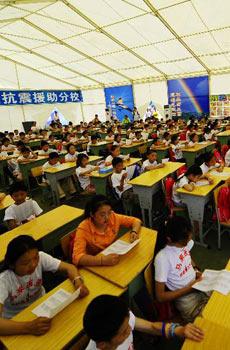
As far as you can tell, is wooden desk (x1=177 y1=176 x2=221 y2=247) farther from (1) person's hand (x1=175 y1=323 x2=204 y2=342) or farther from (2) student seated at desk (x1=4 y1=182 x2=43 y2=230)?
(1) person's hand (x1=175 y1=323 x2=204 y2=342)

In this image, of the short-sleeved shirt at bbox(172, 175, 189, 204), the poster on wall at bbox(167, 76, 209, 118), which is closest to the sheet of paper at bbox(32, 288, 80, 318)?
the short-sleeved shirt at bbox(172, 175, 189, 204)

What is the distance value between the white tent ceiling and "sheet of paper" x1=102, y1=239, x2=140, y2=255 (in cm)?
782

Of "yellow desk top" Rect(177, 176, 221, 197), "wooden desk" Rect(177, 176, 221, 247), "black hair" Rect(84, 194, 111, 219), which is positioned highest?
"black hair" Rect(84, 194, 111, 219)

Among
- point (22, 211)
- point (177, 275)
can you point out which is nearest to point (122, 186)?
point (22, 211)

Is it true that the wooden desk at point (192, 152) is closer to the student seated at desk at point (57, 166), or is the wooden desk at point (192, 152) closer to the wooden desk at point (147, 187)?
the wooden desk at point (147, 187)

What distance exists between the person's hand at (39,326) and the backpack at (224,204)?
252 centimetres

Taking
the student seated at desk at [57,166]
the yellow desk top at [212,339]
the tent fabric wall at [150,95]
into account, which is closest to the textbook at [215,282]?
the yellow desk top at [212,339]

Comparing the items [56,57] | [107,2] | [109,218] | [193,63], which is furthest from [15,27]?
[109,218]

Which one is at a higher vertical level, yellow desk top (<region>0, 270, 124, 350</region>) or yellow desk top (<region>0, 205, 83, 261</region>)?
yellow desk top (<region>0, 205, 83, 261</region>)

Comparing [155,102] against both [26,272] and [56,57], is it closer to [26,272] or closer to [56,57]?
[56,57]

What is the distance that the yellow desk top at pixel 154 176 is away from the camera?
445 cm

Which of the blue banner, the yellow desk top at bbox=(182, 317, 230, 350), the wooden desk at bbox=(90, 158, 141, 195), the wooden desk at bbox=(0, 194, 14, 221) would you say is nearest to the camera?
the yellow desk top at bbox=(182, 317, 230, 350)

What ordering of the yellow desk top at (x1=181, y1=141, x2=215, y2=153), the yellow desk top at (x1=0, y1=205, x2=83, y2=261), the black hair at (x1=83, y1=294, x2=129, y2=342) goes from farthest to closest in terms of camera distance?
the yellow desk top at (x1=181, y1=141, x2=215, y2=153) → the yellow desk top at (x1=0, y1=205, x2=83, y2=261) → the black hair at (x1=83, y1=294, x2=129, y2=342)

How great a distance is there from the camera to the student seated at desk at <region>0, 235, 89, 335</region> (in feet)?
5.37
